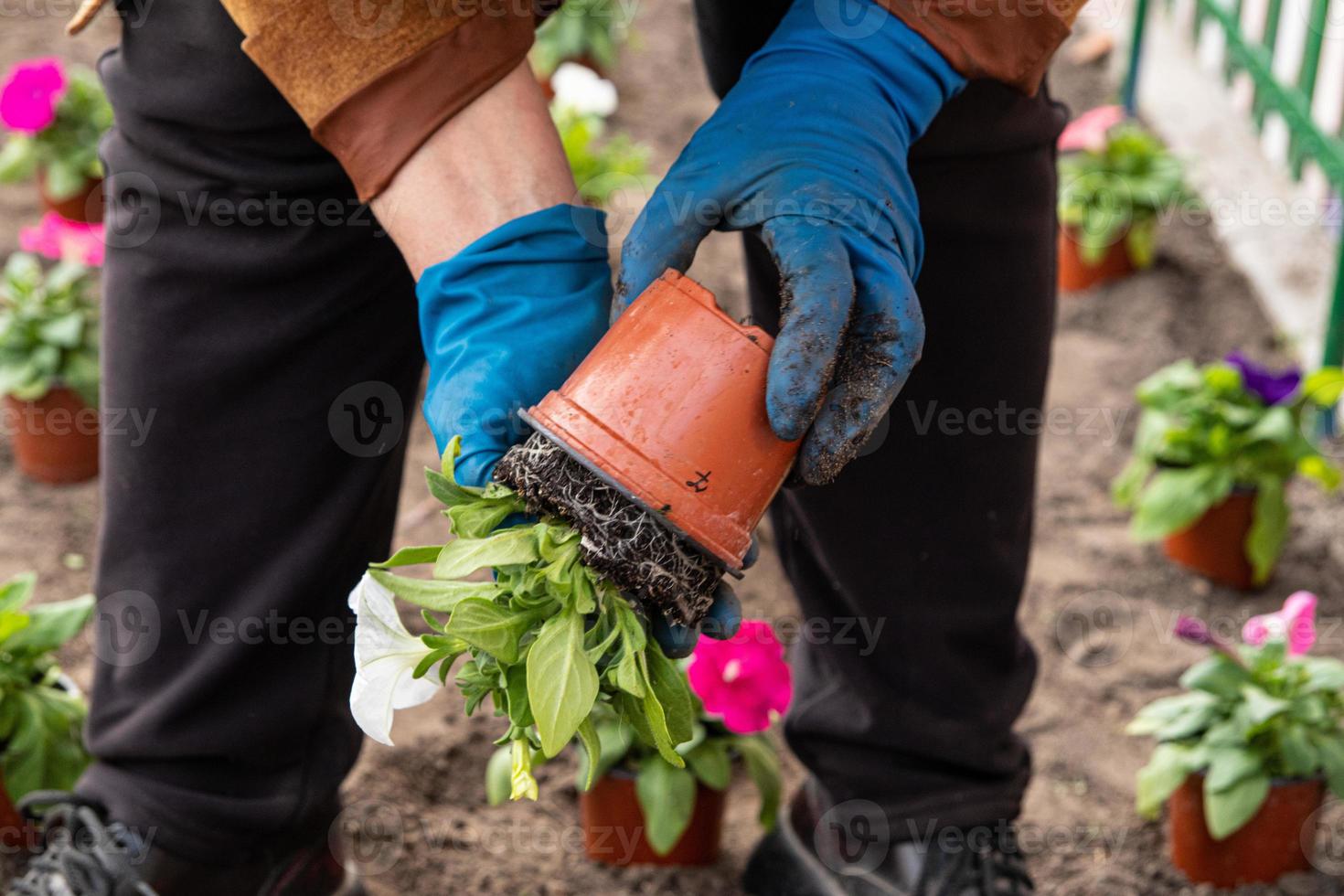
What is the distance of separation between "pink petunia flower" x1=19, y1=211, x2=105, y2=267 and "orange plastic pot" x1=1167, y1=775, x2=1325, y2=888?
2.56m

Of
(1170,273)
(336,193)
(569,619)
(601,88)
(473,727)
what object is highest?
(336,193)

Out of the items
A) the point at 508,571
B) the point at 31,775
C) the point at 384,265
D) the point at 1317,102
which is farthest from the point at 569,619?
the point at 1317,102

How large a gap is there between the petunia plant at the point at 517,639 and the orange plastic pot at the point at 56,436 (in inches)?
78.5

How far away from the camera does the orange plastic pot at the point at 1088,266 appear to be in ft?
13.0

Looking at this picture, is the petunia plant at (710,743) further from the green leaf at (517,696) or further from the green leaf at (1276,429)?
the green leaf at (1276,429)

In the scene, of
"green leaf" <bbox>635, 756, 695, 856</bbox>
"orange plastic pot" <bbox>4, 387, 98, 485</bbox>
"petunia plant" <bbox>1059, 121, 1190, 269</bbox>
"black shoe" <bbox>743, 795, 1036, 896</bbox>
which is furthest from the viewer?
"petunia plant" <bbox>1059, 121, 1190, 269</bbox>

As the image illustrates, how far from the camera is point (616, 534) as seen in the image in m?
1.26

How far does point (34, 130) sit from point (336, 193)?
260cm

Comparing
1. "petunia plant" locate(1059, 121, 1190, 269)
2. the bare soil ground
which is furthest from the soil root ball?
"petunia plant" locate(1059, 121, 1190, 269)

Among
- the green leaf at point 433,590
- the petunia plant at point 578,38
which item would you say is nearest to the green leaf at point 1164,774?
the green leaf at point 433,590

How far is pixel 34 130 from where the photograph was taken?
382 cm

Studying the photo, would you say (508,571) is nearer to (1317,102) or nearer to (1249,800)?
(1249,800)

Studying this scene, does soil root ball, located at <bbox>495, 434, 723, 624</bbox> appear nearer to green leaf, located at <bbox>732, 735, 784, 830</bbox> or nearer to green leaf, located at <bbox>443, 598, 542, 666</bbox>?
green leaf, located at <bbox>443, 598, 542, 666</bbox>

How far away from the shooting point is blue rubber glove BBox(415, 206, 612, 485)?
1381 millimetres
